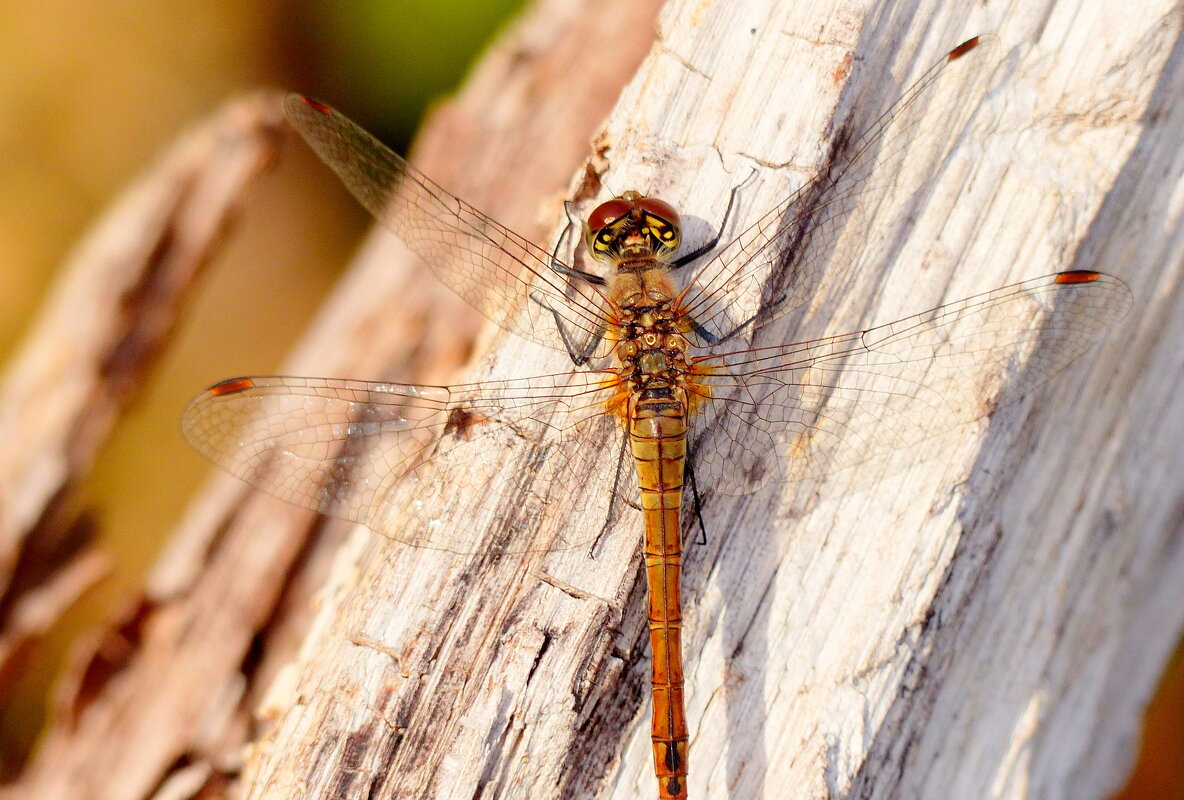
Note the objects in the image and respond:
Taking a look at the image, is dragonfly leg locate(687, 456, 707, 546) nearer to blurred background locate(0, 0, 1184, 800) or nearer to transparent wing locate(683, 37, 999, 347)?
transparent wing locate(683, 37, 999, 347)

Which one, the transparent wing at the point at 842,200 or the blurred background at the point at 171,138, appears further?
the blurred background at the point at 171,138

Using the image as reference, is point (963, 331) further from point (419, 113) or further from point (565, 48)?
point (419, 113)

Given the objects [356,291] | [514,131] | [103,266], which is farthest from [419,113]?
[103,266]

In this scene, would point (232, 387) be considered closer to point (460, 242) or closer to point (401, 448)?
point (401, 448)

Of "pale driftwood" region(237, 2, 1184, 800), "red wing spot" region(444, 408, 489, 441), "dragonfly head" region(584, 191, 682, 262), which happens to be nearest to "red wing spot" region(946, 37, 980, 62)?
"pale driftwood" region(237, 2, 1184, 800)

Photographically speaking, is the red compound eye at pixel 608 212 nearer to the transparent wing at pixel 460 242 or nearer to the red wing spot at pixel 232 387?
the transparent wing at pixel 460 242

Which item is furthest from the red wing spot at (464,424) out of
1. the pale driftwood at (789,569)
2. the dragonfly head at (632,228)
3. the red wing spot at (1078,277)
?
the red wing spot at (1078,277)

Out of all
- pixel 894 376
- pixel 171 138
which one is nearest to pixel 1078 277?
pixel 894 376
